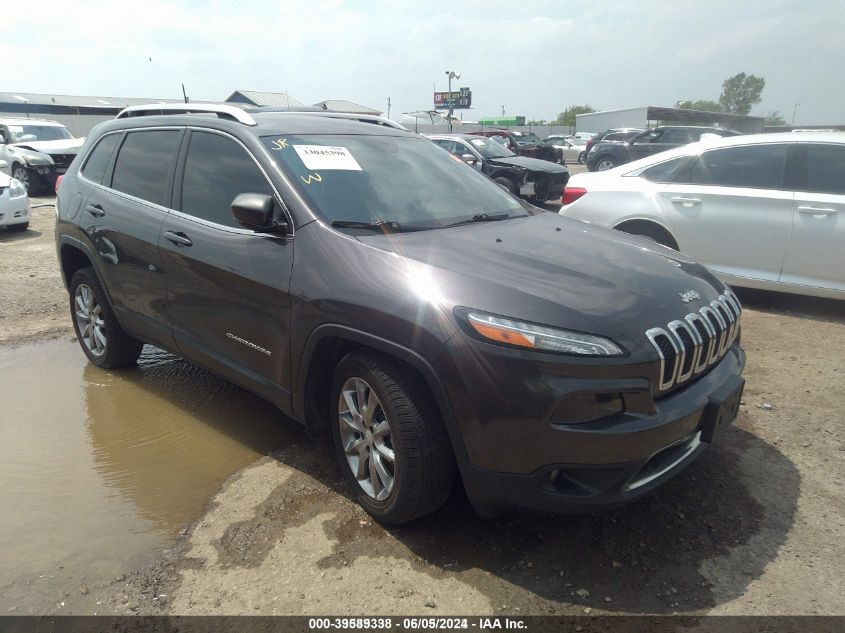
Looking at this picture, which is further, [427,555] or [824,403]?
[824,403]

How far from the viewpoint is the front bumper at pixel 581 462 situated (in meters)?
2.20

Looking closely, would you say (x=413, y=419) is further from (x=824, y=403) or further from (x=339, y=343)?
(x=824, y=403)

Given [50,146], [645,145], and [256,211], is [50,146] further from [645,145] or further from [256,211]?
[645,145]

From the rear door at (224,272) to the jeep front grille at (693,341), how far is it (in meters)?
1.66

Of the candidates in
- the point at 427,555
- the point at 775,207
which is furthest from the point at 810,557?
the point at 775,207

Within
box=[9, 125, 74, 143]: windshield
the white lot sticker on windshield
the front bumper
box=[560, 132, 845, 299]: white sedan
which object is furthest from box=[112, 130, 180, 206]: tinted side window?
box=[9, 125, 74, 143]: windshield

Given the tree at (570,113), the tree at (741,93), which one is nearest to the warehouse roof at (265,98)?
the tree at (570,113)

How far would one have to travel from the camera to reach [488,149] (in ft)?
44.6

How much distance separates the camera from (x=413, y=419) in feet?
8.01

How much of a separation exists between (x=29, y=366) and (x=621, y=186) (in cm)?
545

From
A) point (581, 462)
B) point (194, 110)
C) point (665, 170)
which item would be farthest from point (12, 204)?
point (581, 462)

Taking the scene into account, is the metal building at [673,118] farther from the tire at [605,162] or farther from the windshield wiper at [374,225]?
the windshield wiper at [374,225]

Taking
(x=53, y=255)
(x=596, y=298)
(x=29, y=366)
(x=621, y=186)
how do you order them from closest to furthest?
1. (x=596, y=298)
2. (x=29, y=366)
3. (x=621, y=186)
4. (x=53, y=255)

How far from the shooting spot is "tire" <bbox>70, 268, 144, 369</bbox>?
4.42 metres
